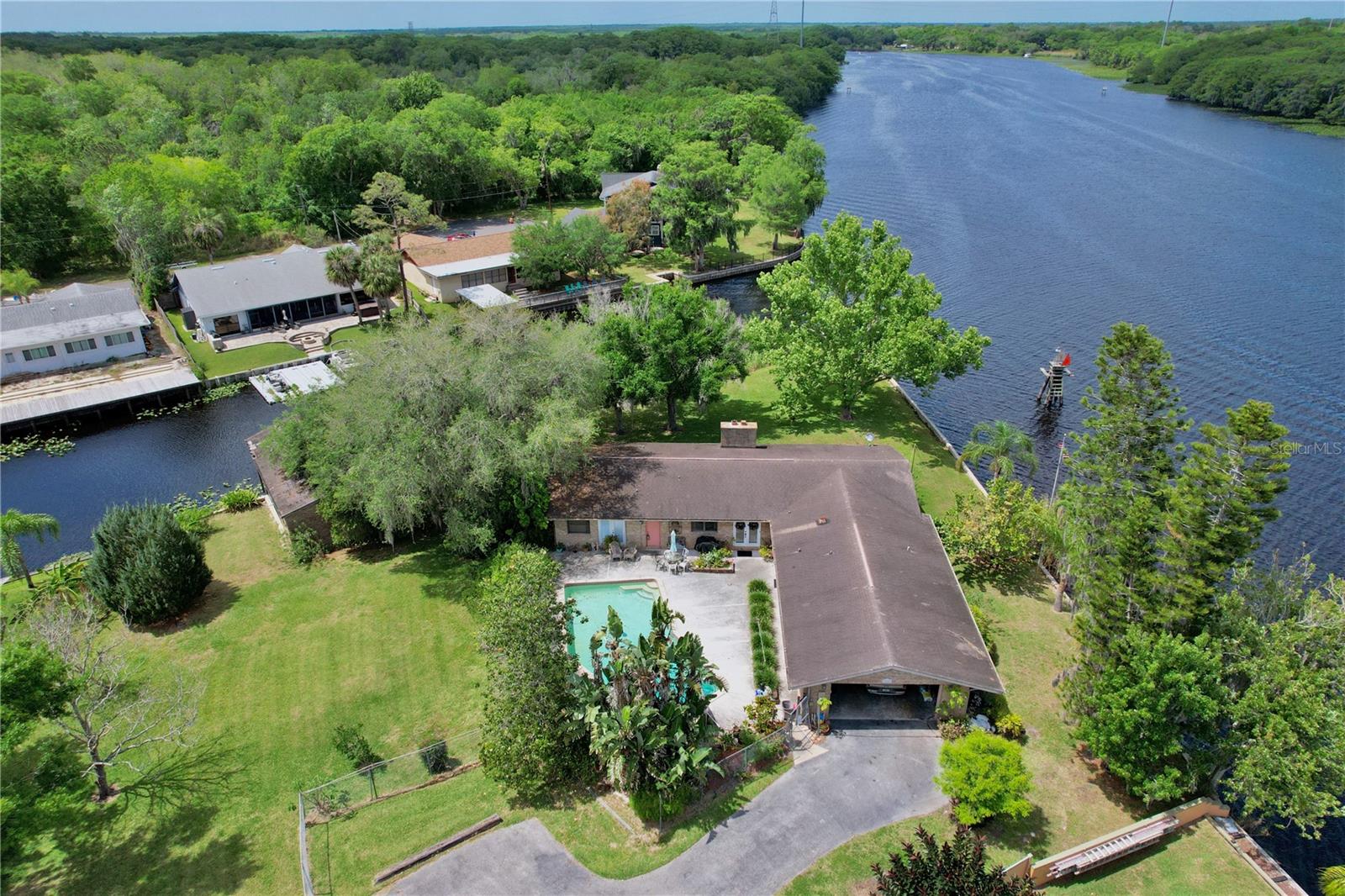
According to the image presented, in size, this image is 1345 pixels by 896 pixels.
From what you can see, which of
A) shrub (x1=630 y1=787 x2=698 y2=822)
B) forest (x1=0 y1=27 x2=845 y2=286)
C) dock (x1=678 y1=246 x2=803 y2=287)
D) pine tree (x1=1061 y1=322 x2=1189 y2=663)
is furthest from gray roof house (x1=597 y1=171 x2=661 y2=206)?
shrub (x1=630 y1=787 x2=698 y2=822)

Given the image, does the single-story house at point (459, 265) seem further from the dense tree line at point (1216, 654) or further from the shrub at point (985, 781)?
the shrub at point (985, 781)

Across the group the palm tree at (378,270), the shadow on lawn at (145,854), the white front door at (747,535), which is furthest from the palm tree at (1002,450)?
the palm tree at (378,270)

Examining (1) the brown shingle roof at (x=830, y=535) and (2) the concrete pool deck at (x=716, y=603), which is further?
(2) the concrete pool deck at (x=716, y=603)

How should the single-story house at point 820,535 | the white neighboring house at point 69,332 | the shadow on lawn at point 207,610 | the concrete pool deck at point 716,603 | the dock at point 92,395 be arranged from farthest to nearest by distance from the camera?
the white neighboring house at point 69,332 < the dock at point 92,395 < the shadow on lawn at point 207,610 < the concrete pool deck at point 716,603 < the single-story house at point 820,535

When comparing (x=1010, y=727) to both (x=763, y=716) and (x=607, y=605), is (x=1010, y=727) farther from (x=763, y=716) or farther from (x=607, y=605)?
(x=607, y=605)

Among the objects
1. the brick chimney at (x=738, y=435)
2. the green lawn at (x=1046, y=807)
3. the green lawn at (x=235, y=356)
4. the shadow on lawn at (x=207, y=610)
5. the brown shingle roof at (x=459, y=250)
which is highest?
the brown shingle roof at (x=459, y=250)

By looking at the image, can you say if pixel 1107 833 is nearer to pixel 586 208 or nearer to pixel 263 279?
pixel 263 279

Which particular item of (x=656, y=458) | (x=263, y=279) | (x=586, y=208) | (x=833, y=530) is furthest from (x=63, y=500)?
(x=586, y=208)

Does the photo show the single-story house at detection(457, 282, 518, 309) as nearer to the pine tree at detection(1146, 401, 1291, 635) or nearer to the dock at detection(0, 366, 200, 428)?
the dock at detection(0, 366, 200, 428)
